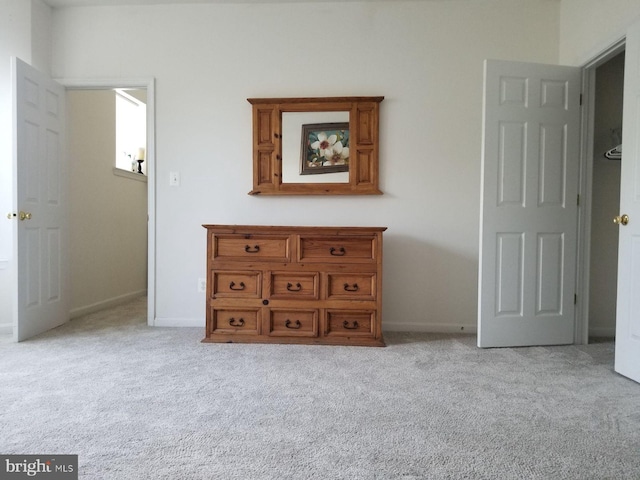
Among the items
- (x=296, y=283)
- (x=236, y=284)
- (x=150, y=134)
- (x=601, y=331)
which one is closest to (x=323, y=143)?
(x=296, y=283)

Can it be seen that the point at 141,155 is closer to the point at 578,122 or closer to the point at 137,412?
the point at 137,412

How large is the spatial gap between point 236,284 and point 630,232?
242cm

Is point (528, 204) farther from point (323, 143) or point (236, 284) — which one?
point (236, 284)

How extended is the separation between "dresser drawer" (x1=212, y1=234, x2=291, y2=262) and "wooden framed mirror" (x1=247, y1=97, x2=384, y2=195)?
53 centimetres

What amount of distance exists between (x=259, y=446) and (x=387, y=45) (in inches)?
117

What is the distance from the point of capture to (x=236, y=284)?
282cm

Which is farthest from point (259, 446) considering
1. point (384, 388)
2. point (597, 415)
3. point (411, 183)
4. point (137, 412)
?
point (411, 183)

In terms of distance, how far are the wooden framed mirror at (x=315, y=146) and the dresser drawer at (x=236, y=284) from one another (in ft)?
2.41

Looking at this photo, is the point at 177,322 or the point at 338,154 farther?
the point at 177,322

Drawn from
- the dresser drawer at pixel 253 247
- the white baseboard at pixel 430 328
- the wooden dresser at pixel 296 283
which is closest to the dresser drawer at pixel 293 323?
the wooden dresser at pixel 296 283

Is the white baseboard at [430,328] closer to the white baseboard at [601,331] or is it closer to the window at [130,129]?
the white baseboard at [601,331]

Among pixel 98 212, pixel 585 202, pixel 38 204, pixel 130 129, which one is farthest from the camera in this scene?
pixel 130 129

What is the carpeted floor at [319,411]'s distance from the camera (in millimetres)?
1339

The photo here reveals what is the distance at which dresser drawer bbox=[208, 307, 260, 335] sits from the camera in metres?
2.83
